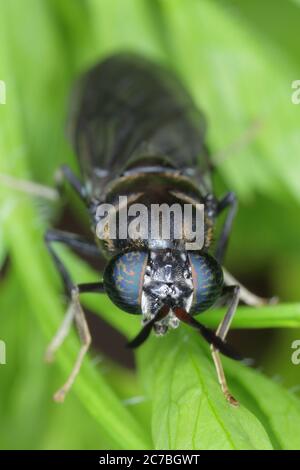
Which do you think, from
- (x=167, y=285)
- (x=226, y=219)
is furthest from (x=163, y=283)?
(x=226, y=219)

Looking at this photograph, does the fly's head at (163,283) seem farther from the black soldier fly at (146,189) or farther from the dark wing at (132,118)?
the dark wing at (132,118)

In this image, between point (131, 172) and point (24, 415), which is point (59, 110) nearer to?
point (131, 172)

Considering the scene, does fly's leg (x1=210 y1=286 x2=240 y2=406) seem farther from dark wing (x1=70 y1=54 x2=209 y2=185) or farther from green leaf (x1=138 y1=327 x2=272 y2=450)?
dark wing (x1=70 y1=54 x2=209 y2=185)

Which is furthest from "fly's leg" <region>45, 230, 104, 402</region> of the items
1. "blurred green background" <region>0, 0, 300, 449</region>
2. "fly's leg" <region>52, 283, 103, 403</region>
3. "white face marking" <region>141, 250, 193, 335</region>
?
"white face marking" <region>141, 250, 193, 335</region>

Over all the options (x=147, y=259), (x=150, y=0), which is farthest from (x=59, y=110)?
(x=147, y=259)

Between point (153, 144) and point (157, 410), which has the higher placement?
point (153, 144)

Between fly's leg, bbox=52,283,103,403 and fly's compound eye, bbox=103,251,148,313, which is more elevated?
fly's compound eye, bbox=103,251,148,313

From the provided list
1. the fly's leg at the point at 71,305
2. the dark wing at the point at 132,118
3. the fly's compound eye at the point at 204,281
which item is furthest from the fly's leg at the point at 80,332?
the dark wing at the point at 132,118
